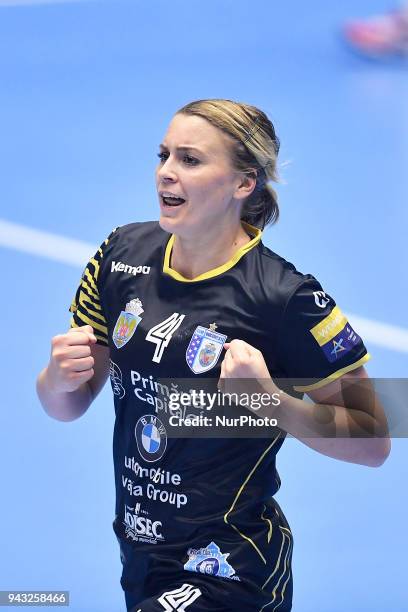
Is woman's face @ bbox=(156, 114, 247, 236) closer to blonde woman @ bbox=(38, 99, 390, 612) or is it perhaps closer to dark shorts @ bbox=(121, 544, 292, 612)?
blonde woman @ bbox=(38, 99, 390, 612)

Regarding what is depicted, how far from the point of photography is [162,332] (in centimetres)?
371

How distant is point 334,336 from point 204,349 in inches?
15.5

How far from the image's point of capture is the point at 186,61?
1170cm

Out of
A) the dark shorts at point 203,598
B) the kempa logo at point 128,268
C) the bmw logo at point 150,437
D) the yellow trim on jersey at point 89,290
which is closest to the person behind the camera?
the dark shorts at point 203,598

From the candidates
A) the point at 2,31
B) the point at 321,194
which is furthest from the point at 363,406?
the point at 2,31

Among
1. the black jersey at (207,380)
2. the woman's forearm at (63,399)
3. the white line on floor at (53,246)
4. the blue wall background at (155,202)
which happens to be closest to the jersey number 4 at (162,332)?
the black jersey at (207,380)

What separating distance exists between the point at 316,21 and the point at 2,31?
11.0 feet

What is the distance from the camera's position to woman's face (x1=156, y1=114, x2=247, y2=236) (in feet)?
12.2

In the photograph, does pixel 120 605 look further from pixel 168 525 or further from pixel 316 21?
pixel 316 21

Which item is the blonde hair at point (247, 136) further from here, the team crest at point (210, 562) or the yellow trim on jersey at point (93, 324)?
the team crest at point (210, 562)

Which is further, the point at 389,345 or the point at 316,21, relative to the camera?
the point at 316,21

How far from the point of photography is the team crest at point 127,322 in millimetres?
3770

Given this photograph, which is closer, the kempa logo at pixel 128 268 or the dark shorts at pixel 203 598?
the dark shorts at pixel 203 598

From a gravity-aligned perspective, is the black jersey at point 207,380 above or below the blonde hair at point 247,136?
below
